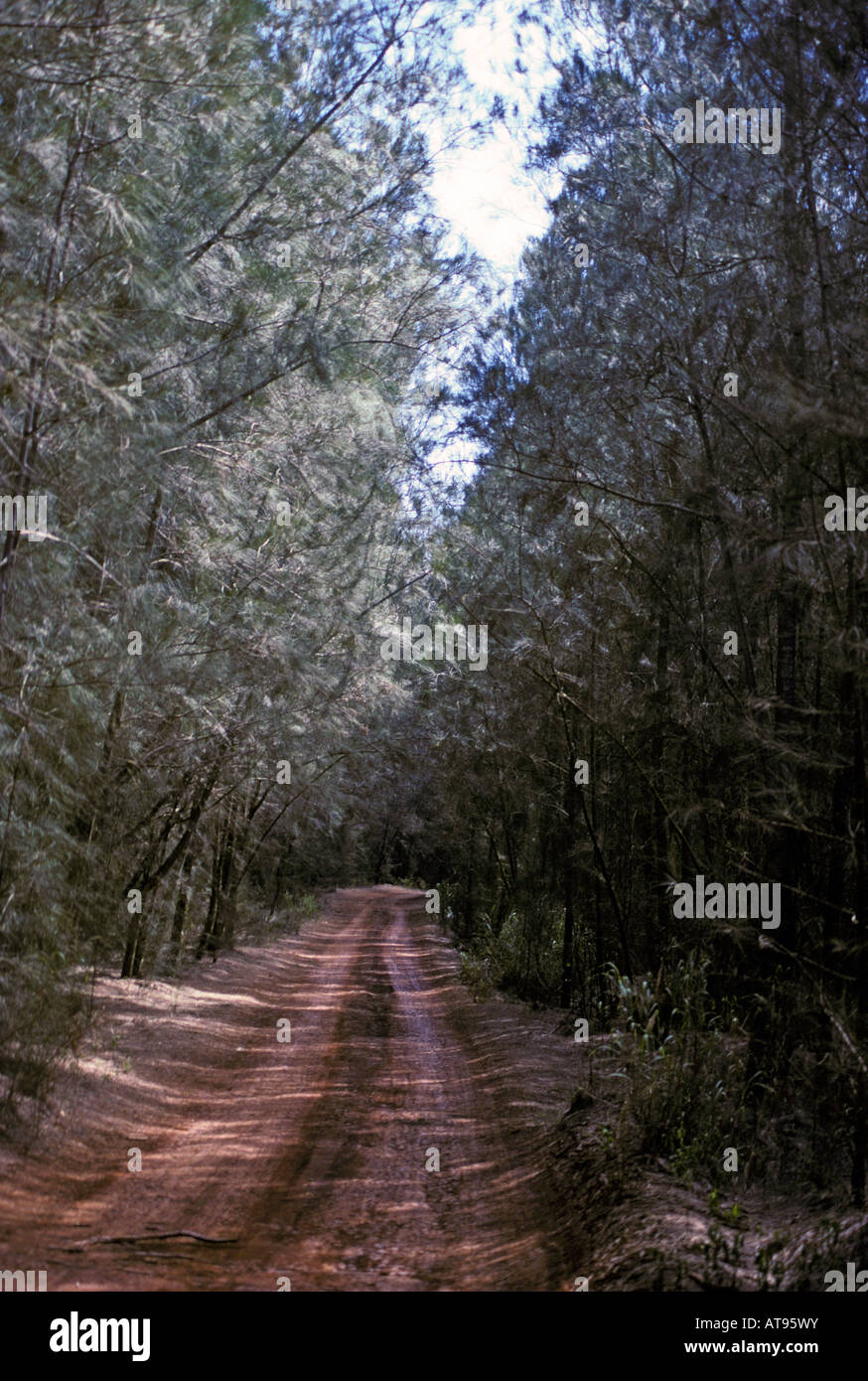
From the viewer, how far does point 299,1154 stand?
22.9ft

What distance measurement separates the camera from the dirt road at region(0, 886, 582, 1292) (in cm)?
505

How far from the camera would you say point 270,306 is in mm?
9664

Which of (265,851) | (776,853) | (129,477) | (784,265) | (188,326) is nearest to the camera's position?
(784,265)

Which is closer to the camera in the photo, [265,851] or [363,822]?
[265,851]

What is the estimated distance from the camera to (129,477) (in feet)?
26.3

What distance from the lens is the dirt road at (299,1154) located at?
505 centimetres

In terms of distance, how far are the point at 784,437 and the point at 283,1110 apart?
6084 millimetres

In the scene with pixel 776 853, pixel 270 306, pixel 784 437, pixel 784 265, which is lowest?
pixel 776 853
